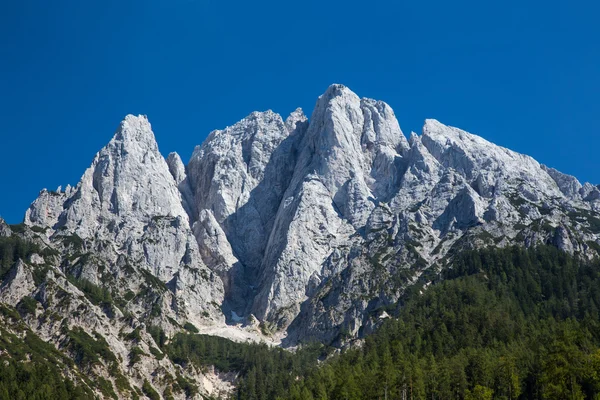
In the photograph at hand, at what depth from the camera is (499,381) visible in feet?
483

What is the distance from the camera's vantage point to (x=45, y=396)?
18350 cm

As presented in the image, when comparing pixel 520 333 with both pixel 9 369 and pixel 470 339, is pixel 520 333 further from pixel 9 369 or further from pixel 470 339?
pixel 9 369

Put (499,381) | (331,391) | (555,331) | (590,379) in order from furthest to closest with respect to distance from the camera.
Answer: (555,331) < (331,391) < (499,381) < (590,379)

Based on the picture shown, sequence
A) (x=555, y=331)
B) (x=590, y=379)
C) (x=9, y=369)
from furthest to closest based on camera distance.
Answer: (x=9, y=369) → (x=555, y=331) → (x=590, y=379)

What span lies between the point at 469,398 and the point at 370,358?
5426 centimetres

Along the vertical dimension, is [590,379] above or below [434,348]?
below

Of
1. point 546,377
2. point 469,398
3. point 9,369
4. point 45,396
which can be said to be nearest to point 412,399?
point 469,398

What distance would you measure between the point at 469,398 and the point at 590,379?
22.1 meters

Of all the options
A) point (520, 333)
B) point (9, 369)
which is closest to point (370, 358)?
point (520, 333)

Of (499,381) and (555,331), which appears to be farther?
(555,331)

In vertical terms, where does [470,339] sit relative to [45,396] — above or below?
above

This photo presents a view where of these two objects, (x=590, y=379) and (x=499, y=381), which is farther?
(x=499, y=381)

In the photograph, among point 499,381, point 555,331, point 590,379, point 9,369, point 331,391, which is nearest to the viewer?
point 590,379

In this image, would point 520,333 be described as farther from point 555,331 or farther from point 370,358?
point 370,358
